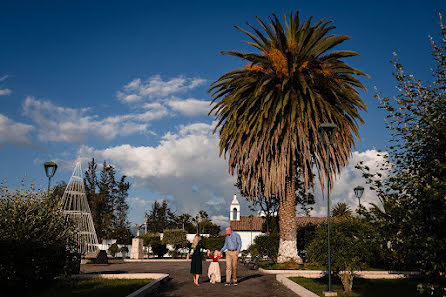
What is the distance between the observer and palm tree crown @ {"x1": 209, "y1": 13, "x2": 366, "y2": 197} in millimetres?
20141

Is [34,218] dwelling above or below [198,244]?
above

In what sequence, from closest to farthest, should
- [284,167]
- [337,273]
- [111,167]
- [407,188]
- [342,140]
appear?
[407,188] < [337,273] < [284,167] < [342,140] < [111,167]

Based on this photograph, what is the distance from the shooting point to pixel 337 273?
12.1 meters

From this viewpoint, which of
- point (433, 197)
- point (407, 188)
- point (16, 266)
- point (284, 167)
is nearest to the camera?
point (433, 197)

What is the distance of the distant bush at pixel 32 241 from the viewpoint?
9727mm

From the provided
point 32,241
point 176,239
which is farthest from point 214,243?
point 32,241

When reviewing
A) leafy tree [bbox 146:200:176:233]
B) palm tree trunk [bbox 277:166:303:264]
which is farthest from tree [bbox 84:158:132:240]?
palm tree trunk [bbox 277:166:303:264]

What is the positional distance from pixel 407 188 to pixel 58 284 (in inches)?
428

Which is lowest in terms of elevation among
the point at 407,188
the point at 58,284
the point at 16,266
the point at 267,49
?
the point at 58,284

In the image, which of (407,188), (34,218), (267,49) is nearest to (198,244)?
(34,218)

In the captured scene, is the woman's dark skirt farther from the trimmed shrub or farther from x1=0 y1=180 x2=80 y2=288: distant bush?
the trimmed shrub

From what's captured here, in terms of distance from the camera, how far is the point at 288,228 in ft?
68.3

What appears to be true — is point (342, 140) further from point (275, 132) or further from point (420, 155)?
point (420, 155)

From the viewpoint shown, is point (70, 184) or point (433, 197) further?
point (70, 184)
